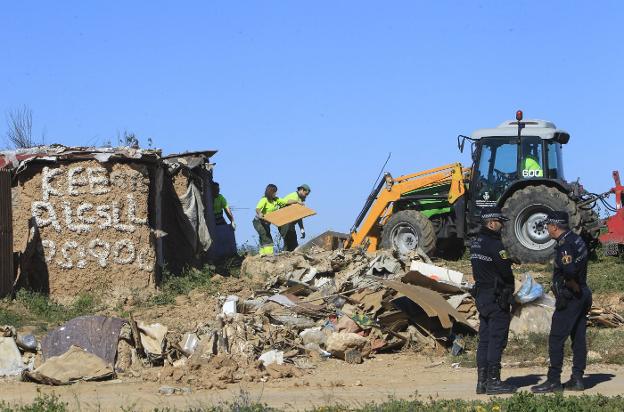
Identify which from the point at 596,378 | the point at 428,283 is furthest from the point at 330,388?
the point at 428,283

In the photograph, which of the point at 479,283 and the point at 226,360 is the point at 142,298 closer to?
the point at 226,360

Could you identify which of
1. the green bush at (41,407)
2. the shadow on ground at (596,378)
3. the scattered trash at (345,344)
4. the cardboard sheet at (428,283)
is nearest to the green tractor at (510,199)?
the cardboard sheet at (428,283)

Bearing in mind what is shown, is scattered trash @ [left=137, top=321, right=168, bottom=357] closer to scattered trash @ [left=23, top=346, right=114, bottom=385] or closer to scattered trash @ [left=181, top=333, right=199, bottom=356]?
scattered trash @ [left=181, top=333, right=199, bottom=356]

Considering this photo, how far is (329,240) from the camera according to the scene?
2100 cm

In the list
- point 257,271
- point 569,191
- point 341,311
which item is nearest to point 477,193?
point 569,191

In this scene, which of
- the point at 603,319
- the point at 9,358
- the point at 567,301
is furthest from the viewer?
the point at 603,319

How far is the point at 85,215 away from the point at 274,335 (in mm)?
4675

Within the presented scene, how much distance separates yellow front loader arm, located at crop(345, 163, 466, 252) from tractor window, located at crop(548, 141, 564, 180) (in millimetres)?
1801

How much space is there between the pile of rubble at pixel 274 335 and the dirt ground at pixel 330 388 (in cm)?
26

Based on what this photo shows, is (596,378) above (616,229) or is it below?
below

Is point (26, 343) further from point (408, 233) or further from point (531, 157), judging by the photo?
point (531, 157)

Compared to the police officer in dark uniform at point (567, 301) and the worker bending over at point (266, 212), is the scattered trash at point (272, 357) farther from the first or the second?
the worker bending over at point (266, 212)

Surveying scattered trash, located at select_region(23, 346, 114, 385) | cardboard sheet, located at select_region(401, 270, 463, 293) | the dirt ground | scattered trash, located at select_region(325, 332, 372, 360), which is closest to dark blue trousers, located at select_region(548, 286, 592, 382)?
the dirt ground

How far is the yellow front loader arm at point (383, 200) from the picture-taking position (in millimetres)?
20250
